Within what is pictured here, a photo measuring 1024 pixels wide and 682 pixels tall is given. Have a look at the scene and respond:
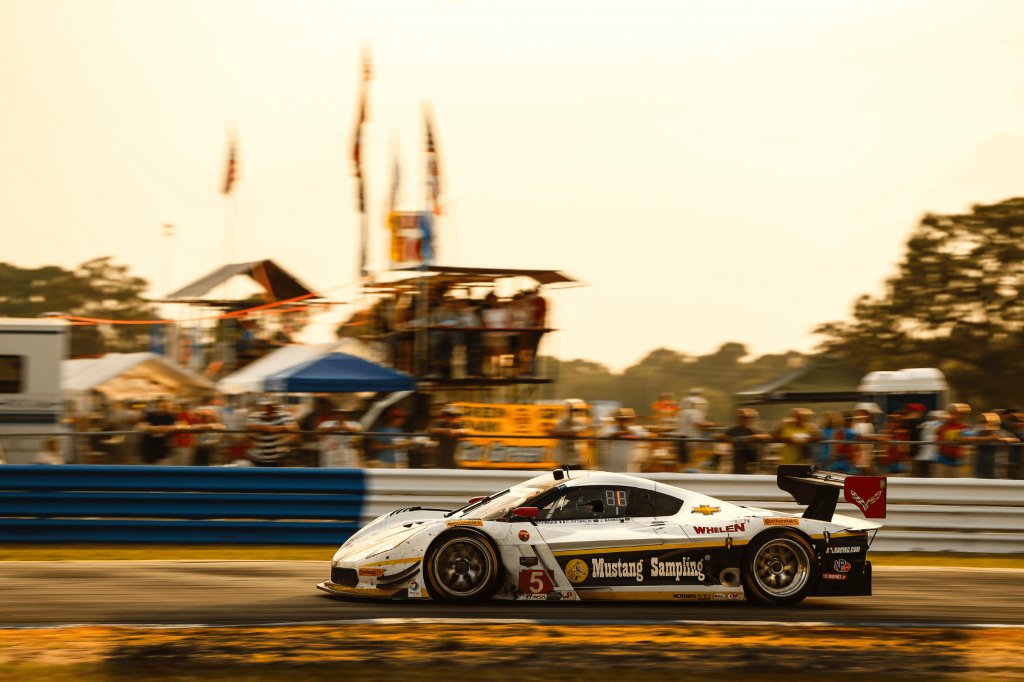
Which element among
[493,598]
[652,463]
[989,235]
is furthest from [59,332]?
[989,235]

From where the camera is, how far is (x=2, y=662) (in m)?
7.06

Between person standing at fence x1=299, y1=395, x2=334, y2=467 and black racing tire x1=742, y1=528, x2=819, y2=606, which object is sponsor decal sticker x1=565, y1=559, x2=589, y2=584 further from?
person standing at fence x1=299, y1=395, x2=334, y2=467

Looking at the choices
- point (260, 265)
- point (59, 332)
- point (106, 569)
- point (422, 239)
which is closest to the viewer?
point (106, 569)

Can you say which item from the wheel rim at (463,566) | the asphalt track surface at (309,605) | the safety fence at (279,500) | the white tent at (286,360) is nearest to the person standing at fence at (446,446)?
the safety fence at (279,500)

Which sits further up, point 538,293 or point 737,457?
point 538,293

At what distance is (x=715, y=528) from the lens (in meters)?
9.65

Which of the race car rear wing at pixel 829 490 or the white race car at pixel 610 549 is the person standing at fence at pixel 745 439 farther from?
the white race car at pixel 610 549

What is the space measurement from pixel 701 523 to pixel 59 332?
12.0 metres

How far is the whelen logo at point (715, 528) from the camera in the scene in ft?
31.6

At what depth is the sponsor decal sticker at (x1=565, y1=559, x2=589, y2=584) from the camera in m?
9.49

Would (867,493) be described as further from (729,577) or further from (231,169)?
(231,169)

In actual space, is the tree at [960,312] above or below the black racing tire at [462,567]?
above

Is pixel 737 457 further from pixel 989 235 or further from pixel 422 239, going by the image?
pixel 989 235

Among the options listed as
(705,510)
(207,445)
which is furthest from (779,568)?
(207,445)
